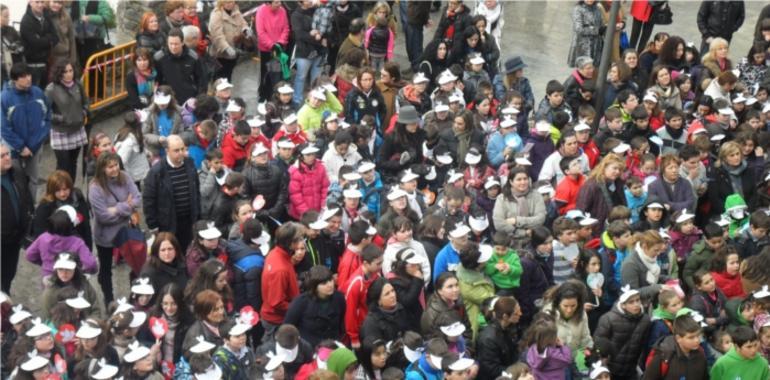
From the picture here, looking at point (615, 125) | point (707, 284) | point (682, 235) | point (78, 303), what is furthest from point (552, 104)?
point (78, 303)

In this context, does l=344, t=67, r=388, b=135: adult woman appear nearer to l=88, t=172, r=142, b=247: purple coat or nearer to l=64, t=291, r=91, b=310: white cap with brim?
l=88, t=172, r=142, b=247: purple coat

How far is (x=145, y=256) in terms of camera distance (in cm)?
1262

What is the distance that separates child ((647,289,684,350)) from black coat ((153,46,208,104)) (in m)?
6.06

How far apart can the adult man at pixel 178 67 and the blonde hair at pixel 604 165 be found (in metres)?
4.55

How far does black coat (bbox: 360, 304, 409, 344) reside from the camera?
10984 millimetres

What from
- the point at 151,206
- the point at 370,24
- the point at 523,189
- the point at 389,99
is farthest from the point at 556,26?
the point at 151,206

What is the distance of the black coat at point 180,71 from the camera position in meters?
15.4

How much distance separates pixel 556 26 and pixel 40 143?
10044 mm

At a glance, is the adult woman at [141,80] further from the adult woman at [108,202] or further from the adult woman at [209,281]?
the adult woman at [209,281]

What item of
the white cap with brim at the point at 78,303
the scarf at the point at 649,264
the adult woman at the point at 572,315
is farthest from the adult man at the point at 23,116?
the scarf at the point at 649,264

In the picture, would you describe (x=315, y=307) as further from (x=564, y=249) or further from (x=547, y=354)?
(x=564, y=249)

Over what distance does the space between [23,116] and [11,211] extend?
154 centimetres

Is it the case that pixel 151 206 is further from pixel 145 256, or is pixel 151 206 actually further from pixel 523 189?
pixel 523 189

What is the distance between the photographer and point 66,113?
14031 millimetres
